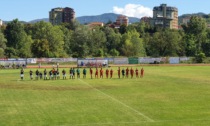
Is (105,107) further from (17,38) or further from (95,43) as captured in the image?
(95,43)

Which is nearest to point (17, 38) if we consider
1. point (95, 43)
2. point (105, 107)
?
point (95, 43)

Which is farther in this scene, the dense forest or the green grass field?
the dense forest

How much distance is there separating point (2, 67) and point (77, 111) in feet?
188

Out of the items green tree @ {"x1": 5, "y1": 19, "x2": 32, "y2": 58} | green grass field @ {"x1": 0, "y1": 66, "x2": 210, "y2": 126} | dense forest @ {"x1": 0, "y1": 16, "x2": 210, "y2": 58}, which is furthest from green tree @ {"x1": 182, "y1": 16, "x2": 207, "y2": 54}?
green grass field @ {"x1": 0, "y1": 66, "x2": 210, "y2": 126}

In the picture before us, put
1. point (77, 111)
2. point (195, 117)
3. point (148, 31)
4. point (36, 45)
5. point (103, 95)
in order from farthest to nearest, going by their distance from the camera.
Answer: point (148, 31), point (36, 45), point (103, 95), point (77, 111), point (195, 117)

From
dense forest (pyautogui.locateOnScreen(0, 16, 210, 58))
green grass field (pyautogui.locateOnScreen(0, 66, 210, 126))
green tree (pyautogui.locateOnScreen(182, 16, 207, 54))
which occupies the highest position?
green tree (pyautogui.locateOnScreen(182, 16, 207, 54))

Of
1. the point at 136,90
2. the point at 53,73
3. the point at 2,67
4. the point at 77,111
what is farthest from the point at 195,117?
the point at 2,67

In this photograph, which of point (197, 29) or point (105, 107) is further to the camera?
point (197, 29)

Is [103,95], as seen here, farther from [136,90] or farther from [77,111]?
[77,111]

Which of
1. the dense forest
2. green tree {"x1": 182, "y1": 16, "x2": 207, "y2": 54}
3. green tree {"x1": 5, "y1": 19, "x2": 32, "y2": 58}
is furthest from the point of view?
green tree {"x1": 182, "y1": 16, "x2": 207, "y2": 54}

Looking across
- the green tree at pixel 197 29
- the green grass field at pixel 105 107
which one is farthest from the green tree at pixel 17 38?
the green grass field at pixel 105 107

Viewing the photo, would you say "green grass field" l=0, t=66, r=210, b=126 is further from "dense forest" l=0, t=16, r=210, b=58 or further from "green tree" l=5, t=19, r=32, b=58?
"green tree" l=5, t=19, r=32, b=58

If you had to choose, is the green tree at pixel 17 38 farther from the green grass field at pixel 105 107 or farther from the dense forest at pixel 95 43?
the green grass field at pixel 105 107

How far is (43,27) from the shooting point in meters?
126
